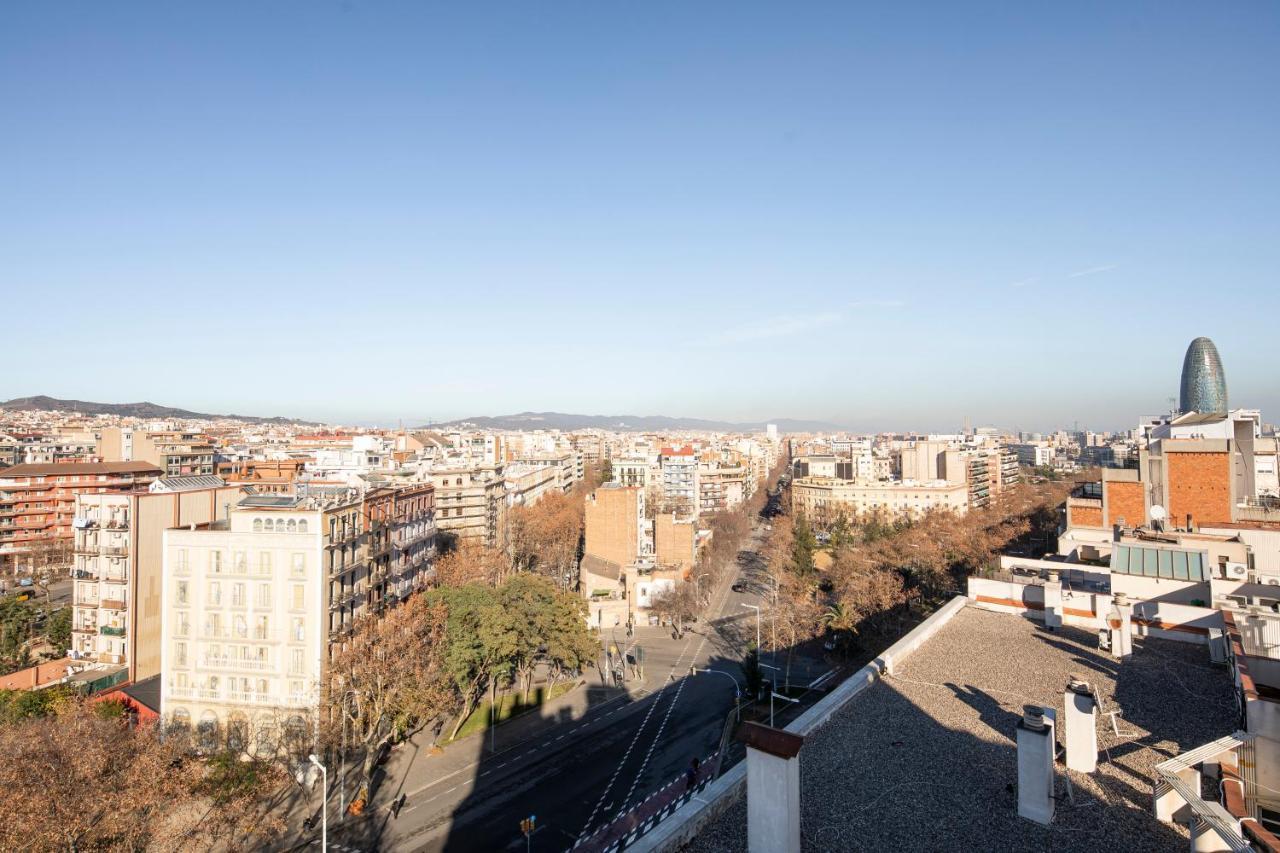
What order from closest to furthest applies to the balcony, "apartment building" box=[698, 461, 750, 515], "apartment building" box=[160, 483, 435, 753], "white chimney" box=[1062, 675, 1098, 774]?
"white chimney" box=[1062, 675, 1098, 774] → "apartment building" box=[160, 483, 435, 753] → the balcony → "apartment building" box=[698, 461, 750, 515]

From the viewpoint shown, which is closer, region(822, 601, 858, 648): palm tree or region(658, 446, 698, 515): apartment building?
region(822, 601, 858, 648): palm tree

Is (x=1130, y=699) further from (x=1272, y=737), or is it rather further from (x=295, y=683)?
(x=295, y=683)

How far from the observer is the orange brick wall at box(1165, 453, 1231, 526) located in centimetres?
2806

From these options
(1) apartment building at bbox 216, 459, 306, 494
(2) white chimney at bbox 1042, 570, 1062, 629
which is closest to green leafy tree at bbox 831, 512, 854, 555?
(2) white chimney at bbox 1042, 570, 1062, 629

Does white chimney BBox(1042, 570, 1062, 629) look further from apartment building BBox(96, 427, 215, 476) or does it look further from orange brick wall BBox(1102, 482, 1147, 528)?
apartment building BBox(96, 427, 215, 476)

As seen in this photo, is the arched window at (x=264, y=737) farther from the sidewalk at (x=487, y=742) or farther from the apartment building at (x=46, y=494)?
the apartment building at (x=46, y=494)

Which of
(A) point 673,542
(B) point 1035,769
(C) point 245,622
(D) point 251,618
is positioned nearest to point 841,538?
(A) point 673,542

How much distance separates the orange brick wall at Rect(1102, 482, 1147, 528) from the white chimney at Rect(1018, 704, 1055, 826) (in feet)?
90.0

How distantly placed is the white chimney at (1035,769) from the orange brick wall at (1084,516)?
90.4 feet

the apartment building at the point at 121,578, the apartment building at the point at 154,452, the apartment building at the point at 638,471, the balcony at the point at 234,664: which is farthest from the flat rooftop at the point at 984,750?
the apartment building at the point at 638,471

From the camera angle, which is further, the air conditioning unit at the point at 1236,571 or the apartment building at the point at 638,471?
the apartment building at the point at 638,471

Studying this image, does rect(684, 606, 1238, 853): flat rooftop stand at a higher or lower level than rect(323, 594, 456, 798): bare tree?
higher

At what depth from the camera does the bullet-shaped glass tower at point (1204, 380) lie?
105062 mm

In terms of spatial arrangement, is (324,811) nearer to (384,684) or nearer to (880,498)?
(384,684)
